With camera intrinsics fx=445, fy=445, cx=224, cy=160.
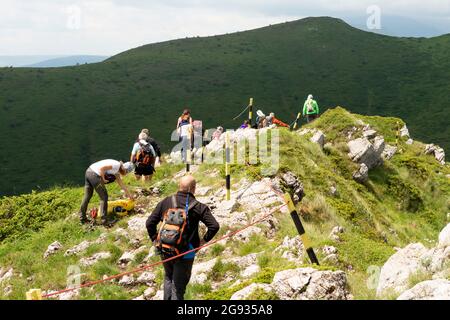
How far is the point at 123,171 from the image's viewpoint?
1466cm

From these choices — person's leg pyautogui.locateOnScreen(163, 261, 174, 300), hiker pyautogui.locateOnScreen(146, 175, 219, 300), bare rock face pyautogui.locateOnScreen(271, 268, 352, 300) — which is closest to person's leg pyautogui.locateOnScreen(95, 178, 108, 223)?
hiker pyautogui.locateOnScreen(146, 175, 219, 300)

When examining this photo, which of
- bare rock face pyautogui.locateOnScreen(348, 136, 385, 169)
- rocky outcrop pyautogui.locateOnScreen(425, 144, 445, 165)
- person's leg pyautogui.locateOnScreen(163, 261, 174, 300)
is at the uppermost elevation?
person's leg pyautogui.locateOnScreen(163, 261, 174, 300)

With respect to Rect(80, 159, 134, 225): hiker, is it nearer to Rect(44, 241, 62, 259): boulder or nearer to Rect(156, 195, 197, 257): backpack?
A: Rect(44, 241, 62, 259): boulder

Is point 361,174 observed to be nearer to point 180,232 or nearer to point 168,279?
point 168,279

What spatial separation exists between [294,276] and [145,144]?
10920mm

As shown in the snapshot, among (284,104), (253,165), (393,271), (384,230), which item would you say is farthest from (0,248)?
(284,104)

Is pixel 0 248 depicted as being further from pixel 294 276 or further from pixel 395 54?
pixel 395 54

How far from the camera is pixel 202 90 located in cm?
11381

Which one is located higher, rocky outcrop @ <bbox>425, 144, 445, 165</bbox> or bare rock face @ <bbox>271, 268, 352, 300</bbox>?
bare rock face @ <bbox>271, 268, 352, 300</bbox>

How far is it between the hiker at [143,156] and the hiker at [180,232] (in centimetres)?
1016

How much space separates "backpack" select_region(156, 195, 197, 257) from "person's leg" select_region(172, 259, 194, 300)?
248 millimetres

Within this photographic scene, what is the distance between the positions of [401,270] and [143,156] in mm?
11803

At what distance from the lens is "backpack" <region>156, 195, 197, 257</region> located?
7703 mm

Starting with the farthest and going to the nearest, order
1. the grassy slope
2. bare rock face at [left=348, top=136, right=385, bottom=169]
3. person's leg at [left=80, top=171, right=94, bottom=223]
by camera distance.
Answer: bare rock face at [left=348, top=136, right=385, bottom=169], person's leg at [left=80, top=171, right=94, bottom=223], the grassy slope
